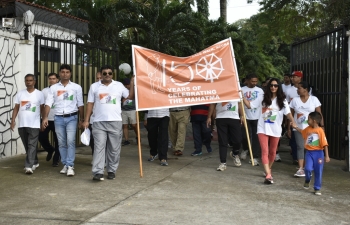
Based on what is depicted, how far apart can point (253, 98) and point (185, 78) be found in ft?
4.98

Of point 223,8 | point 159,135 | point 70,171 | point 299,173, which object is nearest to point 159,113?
point 159,135

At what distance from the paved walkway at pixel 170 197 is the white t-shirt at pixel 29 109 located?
81cm

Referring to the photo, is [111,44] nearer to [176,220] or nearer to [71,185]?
[71,185]

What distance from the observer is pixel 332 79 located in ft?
31.2

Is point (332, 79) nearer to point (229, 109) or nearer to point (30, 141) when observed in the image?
point (229, 109)

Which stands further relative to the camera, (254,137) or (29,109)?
(254,137)

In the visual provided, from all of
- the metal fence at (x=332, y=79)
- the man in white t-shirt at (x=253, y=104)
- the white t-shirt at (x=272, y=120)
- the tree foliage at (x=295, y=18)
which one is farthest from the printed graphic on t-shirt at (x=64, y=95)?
the tree foliage at (x=295, y=18)

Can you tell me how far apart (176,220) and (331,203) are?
→ 87.8 inches

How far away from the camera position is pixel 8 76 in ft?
Result: 31.1

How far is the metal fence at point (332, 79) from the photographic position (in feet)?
29.5

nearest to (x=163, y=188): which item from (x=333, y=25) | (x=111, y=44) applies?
(x=333, y=25)

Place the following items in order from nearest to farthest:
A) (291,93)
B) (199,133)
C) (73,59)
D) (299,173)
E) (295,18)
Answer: (299,173) → (291,93) → (199,133) → (73,59) → (295,18)

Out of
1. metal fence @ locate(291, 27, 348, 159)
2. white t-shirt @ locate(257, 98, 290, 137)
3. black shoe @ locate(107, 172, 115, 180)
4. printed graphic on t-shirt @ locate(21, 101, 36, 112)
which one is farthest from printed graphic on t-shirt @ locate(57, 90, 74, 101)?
metal fence @ locate(291, 27, 348, 159)

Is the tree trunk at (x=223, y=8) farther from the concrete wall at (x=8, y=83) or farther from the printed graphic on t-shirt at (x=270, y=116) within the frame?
the printed graphic on t-shirt at (x=270, y=116)
